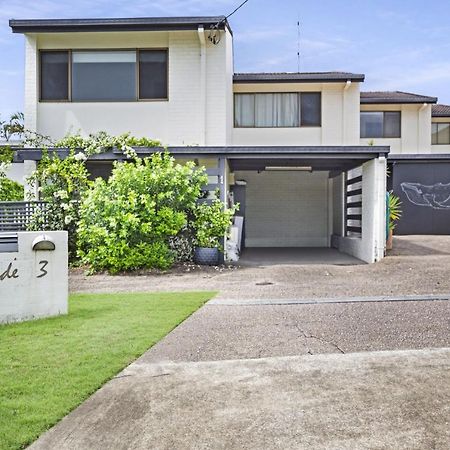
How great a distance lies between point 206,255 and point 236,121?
8.14 meters

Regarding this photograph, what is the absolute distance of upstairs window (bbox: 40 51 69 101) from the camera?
646 inches

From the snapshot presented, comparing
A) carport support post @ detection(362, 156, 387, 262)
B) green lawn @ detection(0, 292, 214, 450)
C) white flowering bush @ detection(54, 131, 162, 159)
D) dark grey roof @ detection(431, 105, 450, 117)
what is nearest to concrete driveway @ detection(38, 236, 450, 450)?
green lawn @ detection(0, 292, 214, 450)

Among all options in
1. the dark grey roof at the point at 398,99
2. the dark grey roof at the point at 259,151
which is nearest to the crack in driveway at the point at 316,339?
the dark grey roof at the point at 259,151

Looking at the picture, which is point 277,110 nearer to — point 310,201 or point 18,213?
point 310,201

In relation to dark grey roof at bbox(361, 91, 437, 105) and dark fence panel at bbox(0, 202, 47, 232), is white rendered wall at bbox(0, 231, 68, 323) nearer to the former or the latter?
dark fence panel at bbox(0, 202, 47, 232)

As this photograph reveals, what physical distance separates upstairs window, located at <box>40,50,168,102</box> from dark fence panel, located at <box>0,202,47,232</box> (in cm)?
449

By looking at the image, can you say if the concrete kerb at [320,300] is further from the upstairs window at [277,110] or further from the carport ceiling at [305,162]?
the upstairs window at [277,110]

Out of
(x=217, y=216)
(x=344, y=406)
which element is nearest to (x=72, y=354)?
(x=344, y=406)

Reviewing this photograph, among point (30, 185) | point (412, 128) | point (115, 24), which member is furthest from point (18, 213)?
point (412, 128)

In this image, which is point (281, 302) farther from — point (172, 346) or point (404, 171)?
point (404, 171)

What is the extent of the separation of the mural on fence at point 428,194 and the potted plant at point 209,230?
34.0 ft

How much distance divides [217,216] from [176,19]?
599cm

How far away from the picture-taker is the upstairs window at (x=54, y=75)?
16.4 m

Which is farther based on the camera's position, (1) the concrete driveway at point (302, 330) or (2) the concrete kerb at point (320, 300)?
(2) the concrete kerb at point (320, 300)
